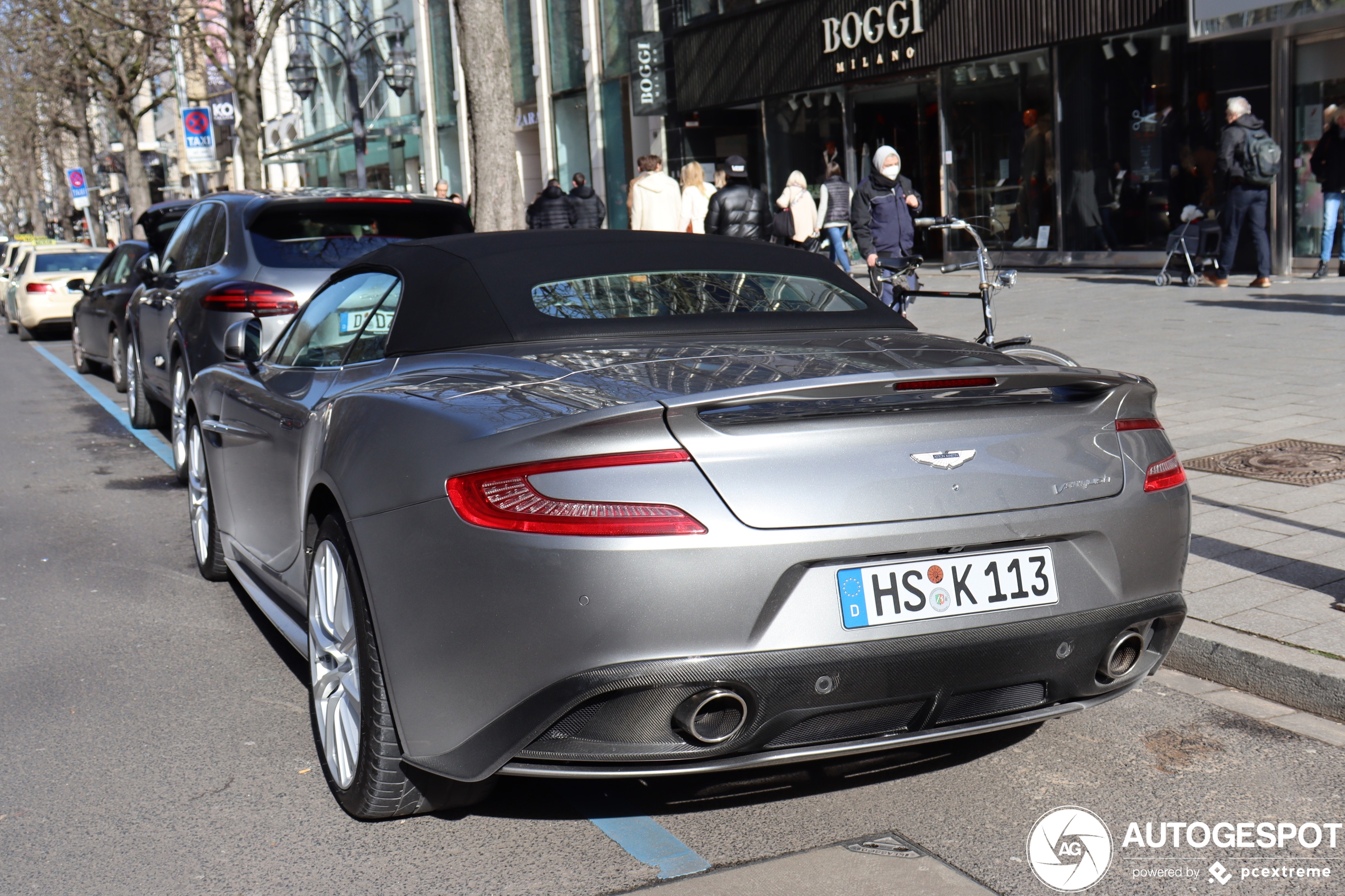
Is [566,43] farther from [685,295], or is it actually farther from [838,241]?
[685,295]

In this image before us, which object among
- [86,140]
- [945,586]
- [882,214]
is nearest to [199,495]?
[945,586]

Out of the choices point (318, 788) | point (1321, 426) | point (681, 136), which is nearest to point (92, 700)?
point (318, 788)

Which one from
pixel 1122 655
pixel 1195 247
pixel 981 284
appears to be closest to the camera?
pixel 1122 655

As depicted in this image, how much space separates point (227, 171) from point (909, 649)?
6678cm

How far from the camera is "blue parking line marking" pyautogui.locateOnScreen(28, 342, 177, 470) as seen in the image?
9.45m

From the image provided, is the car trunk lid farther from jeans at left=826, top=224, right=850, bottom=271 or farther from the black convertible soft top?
jeans at left=826, top=224, right=850, bottom=271

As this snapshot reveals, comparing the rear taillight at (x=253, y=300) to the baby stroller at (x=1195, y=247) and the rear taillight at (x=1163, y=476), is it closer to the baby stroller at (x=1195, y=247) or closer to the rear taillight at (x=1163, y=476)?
the rear taillight at (x=1163, y=476)

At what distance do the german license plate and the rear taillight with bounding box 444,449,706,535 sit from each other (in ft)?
1.16

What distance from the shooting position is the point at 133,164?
37.7 meters

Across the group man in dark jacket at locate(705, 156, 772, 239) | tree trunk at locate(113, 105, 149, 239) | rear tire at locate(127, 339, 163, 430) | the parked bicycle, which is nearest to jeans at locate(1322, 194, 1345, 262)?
man in dark jacket at locate(705, 156, 772, 239)

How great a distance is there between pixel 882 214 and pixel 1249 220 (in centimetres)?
567

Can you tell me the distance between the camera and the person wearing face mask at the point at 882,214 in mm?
11391

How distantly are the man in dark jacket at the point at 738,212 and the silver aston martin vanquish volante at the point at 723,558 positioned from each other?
418 inches

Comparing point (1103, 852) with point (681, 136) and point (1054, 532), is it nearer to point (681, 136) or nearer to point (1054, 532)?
point (1054, 532)
